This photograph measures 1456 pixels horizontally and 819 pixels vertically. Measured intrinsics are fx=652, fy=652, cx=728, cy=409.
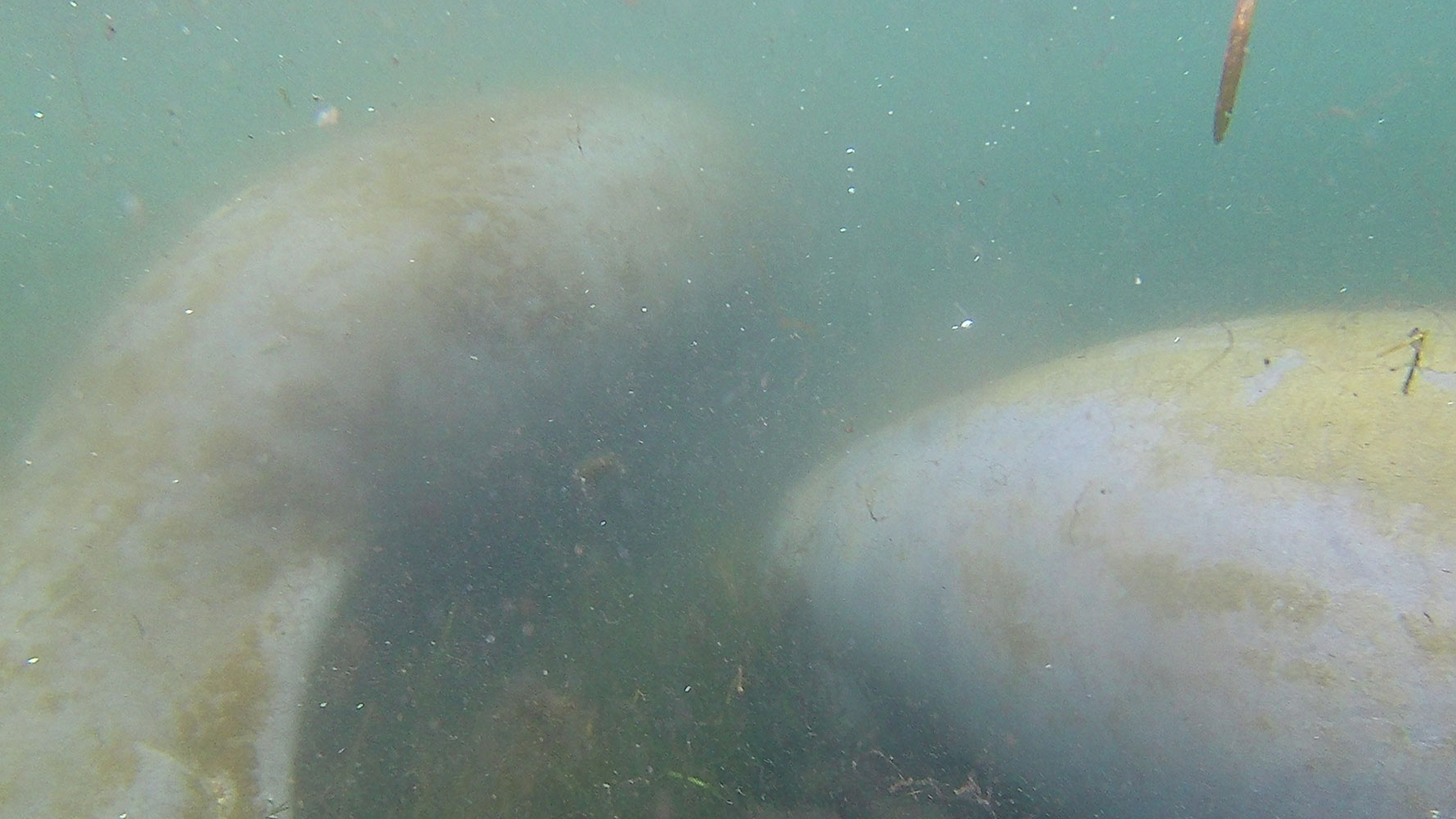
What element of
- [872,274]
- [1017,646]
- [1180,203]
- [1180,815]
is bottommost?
[1180,815]

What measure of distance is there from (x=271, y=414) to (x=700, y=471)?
2.05m

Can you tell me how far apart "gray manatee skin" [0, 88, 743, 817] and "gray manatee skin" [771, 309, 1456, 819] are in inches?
79.6

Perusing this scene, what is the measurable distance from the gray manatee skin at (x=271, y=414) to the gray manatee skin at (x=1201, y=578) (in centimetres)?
202

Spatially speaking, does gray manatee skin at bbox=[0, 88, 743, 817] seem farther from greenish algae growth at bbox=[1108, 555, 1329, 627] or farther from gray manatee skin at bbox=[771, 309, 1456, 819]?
greenish algae growth at bbox=[1108, 555, 1329, 627]

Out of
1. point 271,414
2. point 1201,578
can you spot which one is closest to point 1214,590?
point 1201,578

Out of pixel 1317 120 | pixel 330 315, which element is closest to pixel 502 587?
pixel 330 315

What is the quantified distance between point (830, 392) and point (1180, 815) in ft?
7.78

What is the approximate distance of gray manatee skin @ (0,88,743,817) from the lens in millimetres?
2545

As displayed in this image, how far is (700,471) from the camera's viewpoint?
3.66 metres

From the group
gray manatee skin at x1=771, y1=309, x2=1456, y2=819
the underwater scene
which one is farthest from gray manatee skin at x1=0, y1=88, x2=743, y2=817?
gray manatee skin at x1=771, y1=309, x2=1456, y2=819

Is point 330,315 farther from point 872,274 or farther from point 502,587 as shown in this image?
point 872,274

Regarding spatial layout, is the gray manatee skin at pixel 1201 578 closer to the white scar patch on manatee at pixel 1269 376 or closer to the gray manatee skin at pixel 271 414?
the white scar patch on manatee at pixel 1269 376

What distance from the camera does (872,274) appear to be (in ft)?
14.1

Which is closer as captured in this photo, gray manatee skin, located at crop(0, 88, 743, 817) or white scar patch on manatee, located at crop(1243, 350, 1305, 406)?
white scar patch on manatee, located at crop(1243, 350, 1305, 406)
